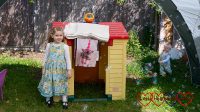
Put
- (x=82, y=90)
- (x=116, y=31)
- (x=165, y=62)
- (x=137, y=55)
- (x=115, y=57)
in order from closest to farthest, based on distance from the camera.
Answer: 1. (x=115, y=57)
2. (x=116, y=31)
3. (x=82, y=90)
4. (x=165, y=62)
5. (x=137, y=55)

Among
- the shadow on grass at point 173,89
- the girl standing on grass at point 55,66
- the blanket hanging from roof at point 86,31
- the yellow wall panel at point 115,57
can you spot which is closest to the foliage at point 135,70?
the shadow on grass at point 173,89

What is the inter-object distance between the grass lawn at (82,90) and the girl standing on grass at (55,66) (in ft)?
1.17

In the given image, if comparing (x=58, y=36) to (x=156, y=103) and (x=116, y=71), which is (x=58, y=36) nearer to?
(x=116, y=71)

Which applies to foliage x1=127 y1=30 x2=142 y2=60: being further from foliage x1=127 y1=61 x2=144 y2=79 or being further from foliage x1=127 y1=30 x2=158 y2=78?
foliage x1=127 y1=61 x2=144 y2=79

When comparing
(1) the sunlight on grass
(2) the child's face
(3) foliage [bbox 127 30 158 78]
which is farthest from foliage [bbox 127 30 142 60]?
(2) the child's face

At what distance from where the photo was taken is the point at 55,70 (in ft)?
23.2

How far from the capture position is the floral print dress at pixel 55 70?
278 inches

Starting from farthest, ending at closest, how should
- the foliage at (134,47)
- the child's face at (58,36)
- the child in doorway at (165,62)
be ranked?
the foliage at (134,47)
the child in doorway at (165,62)
the child's face at (58,36)

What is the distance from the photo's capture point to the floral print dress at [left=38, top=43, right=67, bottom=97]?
7055 millimetres

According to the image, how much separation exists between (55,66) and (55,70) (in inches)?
2.6

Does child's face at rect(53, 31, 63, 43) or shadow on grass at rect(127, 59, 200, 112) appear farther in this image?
shadow on grass at rect(127, 59, 200, 112)

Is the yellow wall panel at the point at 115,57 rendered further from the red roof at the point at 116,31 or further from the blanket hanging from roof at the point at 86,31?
the blanket hanging from roof at the point at 86,31

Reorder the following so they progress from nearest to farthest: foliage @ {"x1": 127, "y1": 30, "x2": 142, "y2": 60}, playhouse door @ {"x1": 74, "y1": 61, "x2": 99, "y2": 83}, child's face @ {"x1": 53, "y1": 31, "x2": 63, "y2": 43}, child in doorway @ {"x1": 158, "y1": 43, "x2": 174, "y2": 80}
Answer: child's face @ {"x1": 53, "y1": 31, "x2": 63, "y2": 43} → playhouse door @ {"x1": 74, "y1": 61, "x2": 99, "y2": 83} → child in doorway @ {"x1": 158, "y1": 43, "x2": 174, "y2": 80} → foliage @ {"x1": 127, "y1": 30, "x2": 142, "y2": 60}

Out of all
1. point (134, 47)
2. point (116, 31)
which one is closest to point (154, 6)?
point (134, 47)
